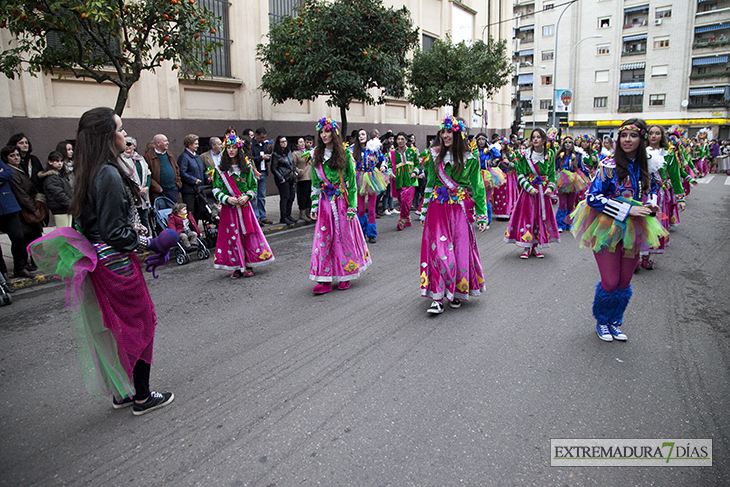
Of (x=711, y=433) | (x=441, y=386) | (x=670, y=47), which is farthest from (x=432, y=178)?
(x=670, y=47)

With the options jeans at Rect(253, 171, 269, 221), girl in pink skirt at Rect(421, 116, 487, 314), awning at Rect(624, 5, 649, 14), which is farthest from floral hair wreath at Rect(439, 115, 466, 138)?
awning at Rect(624, 5, 649, 14)

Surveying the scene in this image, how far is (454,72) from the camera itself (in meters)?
18.5

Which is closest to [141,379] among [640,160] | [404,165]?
[640,160]

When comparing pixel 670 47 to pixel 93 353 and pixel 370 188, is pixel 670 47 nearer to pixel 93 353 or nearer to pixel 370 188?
pixel 370 188

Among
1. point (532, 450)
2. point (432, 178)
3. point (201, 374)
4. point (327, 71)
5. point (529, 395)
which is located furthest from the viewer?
point (327, 71)

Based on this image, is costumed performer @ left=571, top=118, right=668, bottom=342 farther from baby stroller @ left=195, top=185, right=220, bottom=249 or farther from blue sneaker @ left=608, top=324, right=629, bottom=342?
baby stroller @ left=195, top=185, right=220, bottom=249

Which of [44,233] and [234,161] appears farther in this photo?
[44,233]

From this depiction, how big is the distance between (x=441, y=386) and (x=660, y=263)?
19.0 feet

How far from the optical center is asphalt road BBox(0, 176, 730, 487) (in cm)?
296

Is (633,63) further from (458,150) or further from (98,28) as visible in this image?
(98,28)

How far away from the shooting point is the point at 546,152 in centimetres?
798

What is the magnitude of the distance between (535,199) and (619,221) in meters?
3.78

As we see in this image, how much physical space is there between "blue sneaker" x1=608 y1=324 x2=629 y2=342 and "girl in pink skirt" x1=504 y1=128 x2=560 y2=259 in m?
3.37

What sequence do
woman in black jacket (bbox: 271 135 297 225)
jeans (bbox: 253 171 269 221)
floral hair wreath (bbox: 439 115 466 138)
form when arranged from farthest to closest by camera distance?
1. woman in black jacket (bbox: 271 135 297 225)
2. jeans (bbox: 253 171 269 221)
3. floral hair wreath (bbox: 439 115 466 138)
